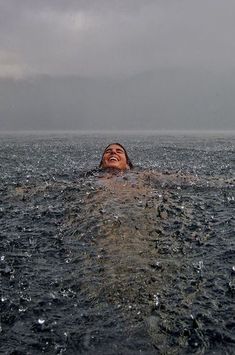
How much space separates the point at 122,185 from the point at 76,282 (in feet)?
22.8

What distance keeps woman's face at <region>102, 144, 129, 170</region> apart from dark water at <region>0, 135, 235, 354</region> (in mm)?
2214

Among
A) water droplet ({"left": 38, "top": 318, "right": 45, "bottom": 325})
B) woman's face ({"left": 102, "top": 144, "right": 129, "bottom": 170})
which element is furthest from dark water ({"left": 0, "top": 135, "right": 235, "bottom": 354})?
woman's face ({"left": 102, "top": 144, "right": 129, "bottom": 170})

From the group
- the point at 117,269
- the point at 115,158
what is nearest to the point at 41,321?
the point at 117,269

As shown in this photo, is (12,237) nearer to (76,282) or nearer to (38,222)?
(38,222)

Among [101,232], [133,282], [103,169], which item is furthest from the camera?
[103,169]

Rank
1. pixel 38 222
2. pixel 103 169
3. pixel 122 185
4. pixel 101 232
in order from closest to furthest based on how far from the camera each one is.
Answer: pixel 101 232 < pixel 38 222 < pixel 122 185 < pixel 103 169

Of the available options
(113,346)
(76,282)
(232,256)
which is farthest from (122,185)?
(113,346)

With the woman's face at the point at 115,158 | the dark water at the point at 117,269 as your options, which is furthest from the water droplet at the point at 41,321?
the woman's face at the point at 115,158

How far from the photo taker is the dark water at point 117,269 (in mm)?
6746

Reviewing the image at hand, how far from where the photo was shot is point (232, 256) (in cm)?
984

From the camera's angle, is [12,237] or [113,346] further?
[12,237]

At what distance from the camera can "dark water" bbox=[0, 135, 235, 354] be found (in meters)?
6.75

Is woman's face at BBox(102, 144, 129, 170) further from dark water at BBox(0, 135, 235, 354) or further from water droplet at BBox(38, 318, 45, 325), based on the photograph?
water droplet at BBox(38, 318, 45, 325)

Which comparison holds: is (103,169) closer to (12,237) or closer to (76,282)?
(12,237)
